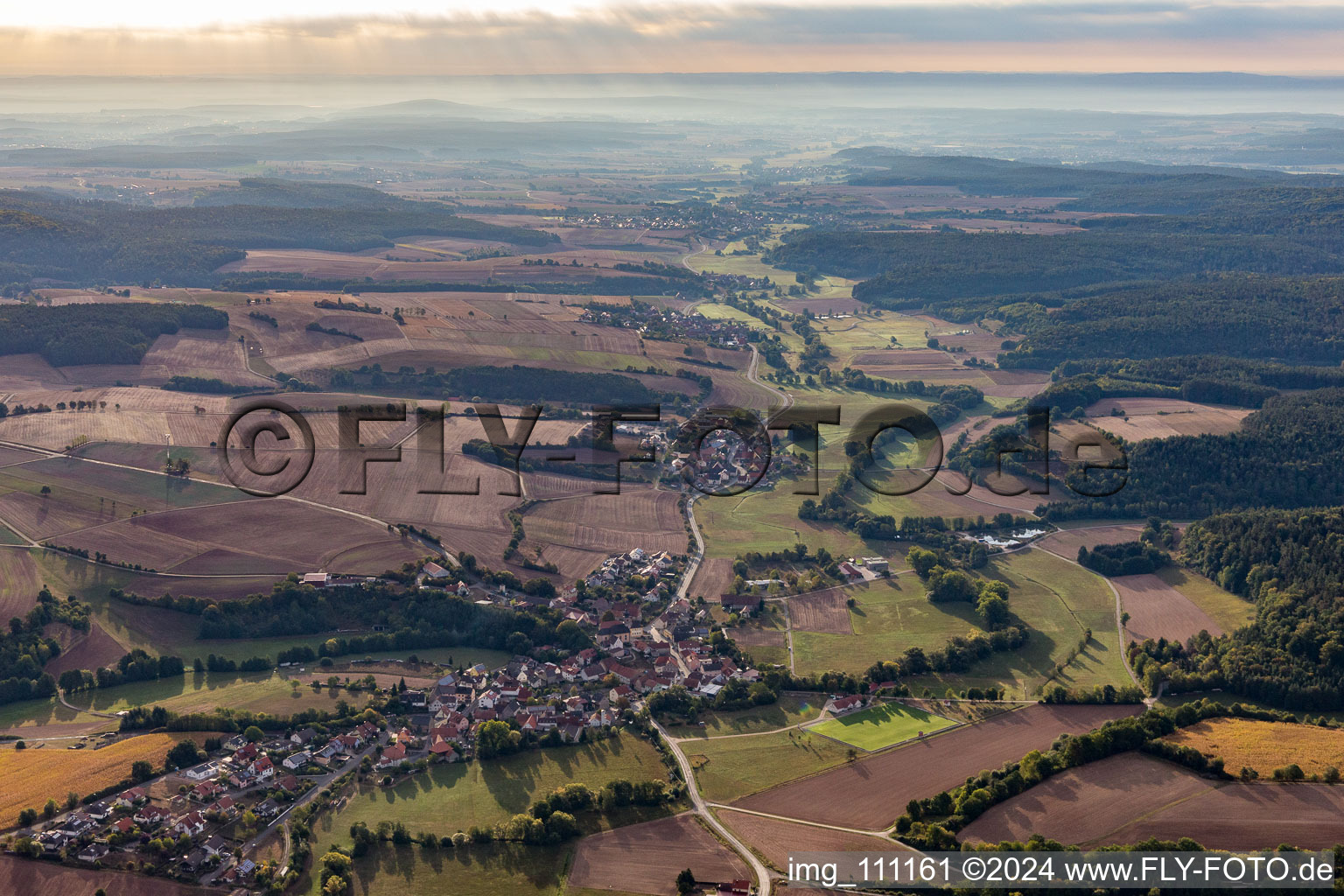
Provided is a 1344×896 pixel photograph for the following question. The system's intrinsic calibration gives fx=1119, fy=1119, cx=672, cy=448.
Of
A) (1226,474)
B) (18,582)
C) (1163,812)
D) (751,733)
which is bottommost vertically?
(751,733)

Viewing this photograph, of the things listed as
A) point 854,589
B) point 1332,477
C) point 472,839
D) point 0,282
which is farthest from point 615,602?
point 0,282

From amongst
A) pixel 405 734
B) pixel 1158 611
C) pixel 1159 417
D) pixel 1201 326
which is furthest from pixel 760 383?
pixel 405 734

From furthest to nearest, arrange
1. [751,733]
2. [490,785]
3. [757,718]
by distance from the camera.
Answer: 1. [757,718]
2. [751,733]
3. [490,785]

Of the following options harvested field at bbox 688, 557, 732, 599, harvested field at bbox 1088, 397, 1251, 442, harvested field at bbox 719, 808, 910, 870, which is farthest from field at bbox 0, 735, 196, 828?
harvested field at bbox 1088, 397, 1251, 442

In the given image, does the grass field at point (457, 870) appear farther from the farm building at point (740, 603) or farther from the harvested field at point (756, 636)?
the farm building at point (740, 603)

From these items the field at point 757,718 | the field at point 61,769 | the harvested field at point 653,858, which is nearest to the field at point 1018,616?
the field at point 757,718

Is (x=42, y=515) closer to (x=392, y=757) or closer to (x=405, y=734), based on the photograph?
(x=405, y=734)
